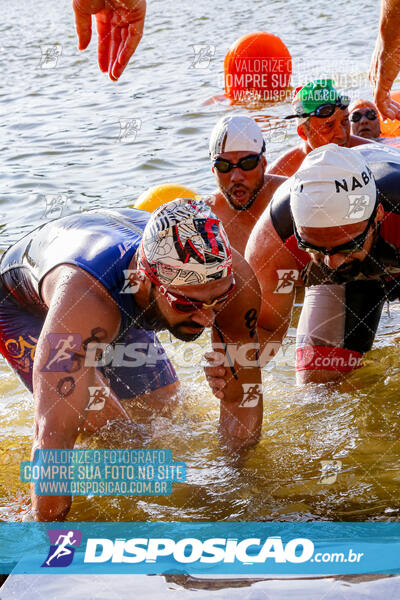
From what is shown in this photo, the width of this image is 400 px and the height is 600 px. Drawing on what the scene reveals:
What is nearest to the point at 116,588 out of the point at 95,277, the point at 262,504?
the point at 262,504

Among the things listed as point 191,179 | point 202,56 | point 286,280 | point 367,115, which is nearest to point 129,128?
Result: point 191,179

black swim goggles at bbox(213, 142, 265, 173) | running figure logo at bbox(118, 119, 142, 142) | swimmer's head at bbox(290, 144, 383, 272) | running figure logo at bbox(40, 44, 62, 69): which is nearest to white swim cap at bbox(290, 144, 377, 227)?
swimmer's head at bbox(290, 144, 383, 272)

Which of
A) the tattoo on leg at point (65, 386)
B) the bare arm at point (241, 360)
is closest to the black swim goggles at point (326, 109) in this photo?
the bare arm at point (241, 360)

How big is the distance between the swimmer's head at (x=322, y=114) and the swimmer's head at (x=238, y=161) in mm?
590

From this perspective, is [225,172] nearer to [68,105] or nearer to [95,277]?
A: [95,277]

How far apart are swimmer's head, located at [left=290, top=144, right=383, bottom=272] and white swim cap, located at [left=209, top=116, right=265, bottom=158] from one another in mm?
2462

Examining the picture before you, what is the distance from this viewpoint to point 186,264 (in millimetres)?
3471

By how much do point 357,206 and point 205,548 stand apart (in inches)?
72.7

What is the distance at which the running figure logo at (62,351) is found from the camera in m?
3.30

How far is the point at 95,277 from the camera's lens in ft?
11.4

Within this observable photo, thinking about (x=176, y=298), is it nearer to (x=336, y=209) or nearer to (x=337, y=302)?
(x=336, y=209)

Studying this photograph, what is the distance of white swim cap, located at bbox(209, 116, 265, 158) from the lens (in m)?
6.48

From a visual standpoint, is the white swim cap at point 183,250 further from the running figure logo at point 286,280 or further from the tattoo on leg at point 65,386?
the running figure logo at point 286,280

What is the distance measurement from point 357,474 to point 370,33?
52.5 feet
